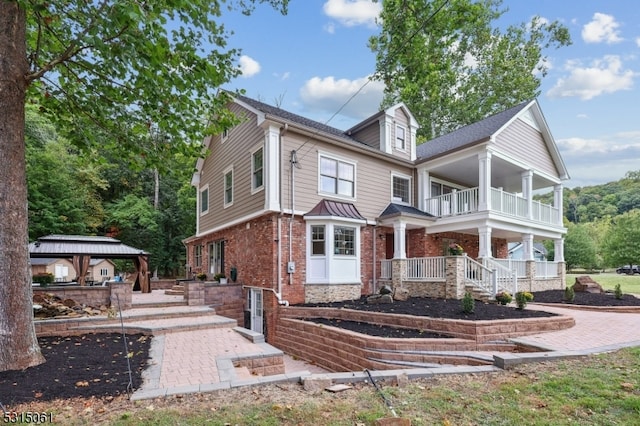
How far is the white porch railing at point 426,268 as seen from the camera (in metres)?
11.6

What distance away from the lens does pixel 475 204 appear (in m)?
13.5

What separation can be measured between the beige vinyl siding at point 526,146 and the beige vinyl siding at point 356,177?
3.85 meters

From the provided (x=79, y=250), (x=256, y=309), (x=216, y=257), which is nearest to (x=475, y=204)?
(x=256, y=309)

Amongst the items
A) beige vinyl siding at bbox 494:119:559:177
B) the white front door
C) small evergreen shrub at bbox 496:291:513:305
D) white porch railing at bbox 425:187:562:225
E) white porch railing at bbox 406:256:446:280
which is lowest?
the white front door

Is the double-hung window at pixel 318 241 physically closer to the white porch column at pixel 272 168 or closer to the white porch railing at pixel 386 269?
the white porch column at pixel 272 168

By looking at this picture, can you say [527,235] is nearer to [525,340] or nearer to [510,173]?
[510,173]

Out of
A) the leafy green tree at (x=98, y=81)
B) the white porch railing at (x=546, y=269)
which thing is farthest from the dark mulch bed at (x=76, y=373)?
the white porch railing at (x=546, y=269)

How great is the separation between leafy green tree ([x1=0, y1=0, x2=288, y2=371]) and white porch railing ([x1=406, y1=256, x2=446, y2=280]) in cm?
824

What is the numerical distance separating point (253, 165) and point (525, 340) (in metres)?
9.59

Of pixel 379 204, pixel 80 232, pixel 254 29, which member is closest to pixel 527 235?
pixel 379 204

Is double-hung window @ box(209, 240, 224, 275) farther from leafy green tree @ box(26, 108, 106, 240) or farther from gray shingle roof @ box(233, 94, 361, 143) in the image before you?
leafy green tree @ box(26, 108, 106, 240)

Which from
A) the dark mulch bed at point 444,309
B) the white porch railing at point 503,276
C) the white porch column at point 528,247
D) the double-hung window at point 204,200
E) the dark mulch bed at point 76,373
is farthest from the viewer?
the double-hung window at point 204,200

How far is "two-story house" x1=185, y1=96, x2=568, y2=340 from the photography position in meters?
11.2

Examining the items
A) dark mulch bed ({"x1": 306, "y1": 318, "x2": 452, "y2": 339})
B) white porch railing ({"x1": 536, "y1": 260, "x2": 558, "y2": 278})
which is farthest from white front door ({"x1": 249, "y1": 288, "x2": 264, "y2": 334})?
white porch railing ({"x1": 536, "y1": 260, "x2": 558, "y2": 278})
